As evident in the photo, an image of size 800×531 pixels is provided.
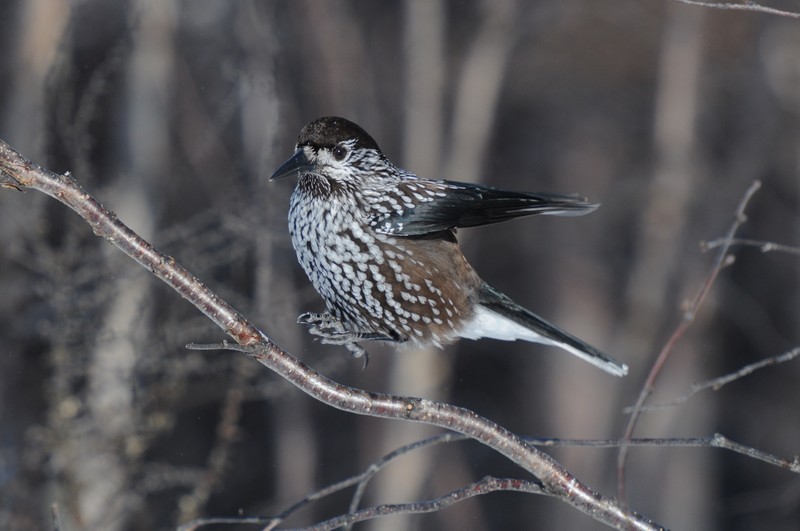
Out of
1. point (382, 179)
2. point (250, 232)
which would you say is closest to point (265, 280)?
point (250, 232)

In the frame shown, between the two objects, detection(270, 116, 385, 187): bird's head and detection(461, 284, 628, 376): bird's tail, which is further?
detection(461, 284, 628, 376): bird's tail

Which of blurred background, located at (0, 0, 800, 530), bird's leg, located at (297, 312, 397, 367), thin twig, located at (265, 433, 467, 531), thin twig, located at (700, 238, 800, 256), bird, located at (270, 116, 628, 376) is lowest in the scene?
thin twig, located at (265, 433, 467, 531)

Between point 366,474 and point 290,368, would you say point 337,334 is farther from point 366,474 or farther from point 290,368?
point 290,368

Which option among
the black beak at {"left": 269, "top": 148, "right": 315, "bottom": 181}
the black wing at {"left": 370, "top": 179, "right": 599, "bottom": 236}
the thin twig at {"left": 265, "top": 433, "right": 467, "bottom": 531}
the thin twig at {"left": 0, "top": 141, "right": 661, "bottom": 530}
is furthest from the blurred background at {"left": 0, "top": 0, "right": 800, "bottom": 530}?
the thin twig at {"left": 0, "top": 141, "right": 661, "bottom": 530}

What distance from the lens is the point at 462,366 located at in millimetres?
9680

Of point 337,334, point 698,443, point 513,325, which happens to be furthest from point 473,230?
point 698,443

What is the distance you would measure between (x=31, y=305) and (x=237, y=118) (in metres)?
2.79

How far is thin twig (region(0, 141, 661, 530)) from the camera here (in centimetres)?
210

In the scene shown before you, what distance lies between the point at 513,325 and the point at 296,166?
44.4 inches

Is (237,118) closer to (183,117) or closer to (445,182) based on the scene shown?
(183,117)

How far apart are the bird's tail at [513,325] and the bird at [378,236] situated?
0.10m

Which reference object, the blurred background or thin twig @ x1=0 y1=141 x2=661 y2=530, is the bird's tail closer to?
thin twig @ x1=0 y1=141 x2=661 y2=530

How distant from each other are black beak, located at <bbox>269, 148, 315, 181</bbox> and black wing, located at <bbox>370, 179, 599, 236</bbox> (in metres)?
0.35

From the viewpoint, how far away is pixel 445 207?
3215mm
